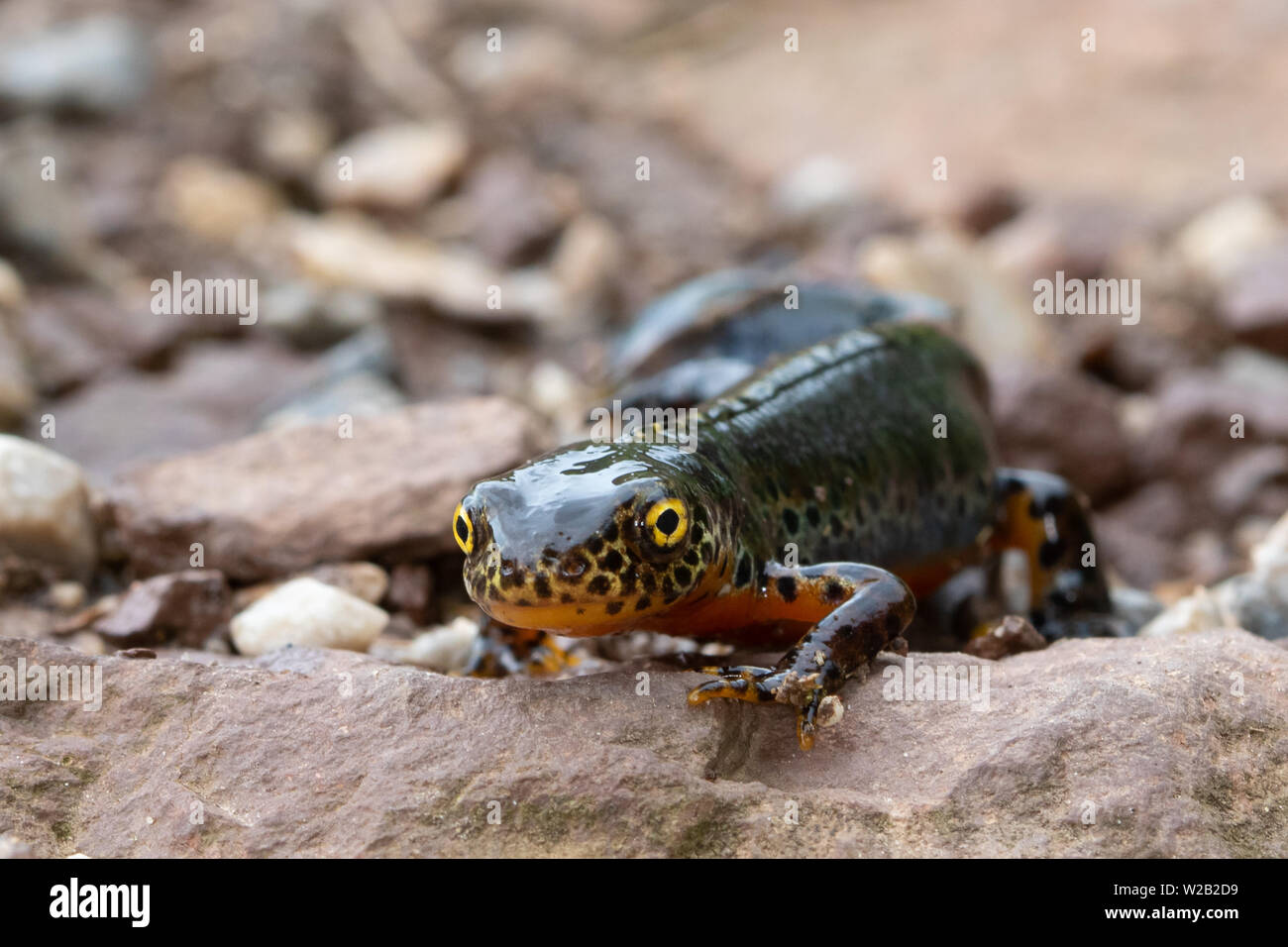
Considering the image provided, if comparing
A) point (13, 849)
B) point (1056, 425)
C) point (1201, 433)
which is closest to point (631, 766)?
point (13, 849)

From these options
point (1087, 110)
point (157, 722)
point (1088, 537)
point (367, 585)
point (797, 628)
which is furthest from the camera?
point (1087, 110)

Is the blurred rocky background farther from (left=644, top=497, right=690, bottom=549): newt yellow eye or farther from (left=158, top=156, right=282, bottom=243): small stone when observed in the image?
(left=644, top=497, right=690, bottom=549): newt yellow eye

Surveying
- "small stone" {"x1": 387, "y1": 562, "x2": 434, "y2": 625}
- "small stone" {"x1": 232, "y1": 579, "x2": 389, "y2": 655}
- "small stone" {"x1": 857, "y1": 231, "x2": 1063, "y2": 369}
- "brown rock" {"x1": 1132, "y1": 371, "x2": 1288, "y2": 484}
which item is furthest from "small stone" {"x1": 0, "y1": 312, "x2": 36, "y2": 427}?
"brown rock" {"x1": 1132, "y1": 371, "x2": 1288, "y2": 484}

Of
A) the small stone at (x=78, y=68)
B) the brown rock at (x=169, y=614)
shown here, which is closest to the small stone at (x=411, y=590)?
the brown rock at (x=169, y=614)

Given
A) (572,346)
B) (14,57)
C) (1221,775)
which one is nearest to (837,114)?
(572,346)

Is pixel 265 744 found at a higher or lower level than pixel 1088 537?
lower
